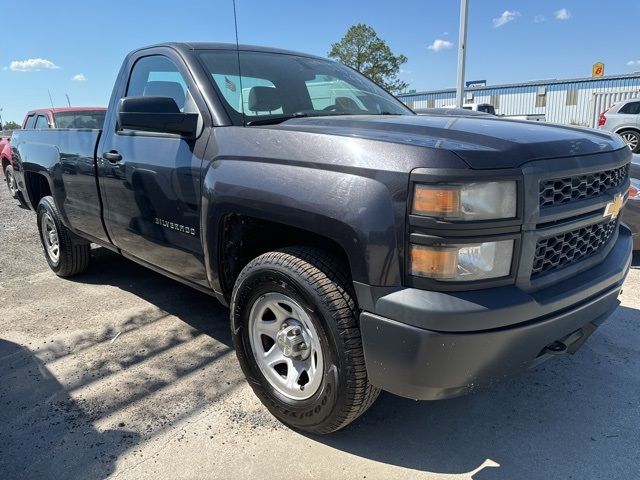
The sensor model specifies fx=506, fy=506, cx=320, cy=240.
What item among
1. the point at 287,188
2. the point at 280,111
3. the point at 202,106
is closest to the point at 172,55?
the point at 202,106

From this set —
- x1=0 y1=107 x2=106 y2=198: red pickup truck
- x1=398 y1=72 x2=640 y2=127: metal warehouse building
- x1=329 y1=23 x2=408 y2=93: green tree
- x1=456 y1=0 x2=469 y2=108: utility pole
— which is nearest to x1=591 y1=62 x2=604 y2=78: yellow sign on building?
x1=398 y1=72 x2=640 y2=127: metal warehouse building

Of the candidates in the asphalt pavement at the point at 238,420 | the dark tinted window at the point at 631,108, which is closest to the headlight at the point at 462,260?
the asphalt pavement at the point at 238,420

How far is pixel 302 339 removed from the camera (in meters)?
2.35

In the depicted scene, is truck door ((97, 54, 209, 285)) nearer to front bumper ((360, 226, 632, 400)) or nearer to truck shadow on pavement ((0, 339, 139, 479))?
truck shadow on pavement ((0, 339, 139, 479))

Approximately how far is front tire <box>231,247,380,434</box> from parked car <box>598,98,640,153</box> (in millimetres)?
14494

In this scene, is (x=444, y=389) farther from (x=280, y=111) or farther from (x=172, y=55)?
(x=172, y=55)

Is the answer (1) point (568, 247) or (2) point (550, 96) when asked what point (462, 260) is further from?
(2) point (550, 96)

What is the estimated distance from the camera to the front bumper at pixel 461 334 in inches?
69.9

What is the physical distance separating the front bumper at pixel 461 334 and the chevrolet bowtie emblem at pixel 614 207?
0.41 m

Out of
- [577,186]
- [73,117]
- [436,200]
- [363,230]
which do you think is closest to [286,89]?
[363,230]

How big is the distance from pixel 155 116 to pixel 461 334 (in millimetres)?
1855

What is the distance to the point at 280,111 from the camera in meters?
2.90

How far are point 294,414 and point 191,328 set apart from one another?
5.09 ft

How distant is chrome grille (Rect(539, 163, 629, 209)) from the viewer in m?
1.91
